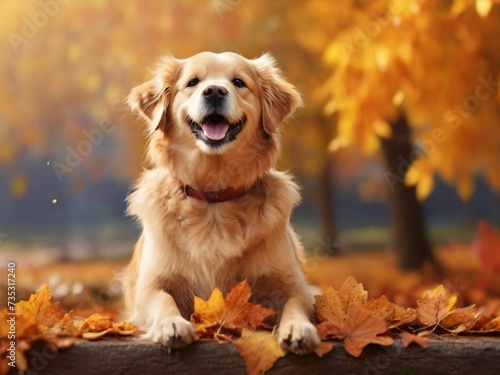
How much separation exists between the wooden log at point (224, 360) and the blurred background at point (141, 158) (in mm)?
3511

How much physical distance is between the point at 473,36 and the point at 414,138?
1592mm

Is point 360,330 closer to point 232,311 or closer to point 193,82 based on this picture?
point 232,311

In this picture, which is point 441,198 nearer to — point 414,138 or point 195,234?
point 414,138

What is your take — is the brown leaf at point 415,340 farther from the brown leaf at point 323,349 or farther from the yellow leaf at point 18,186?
the yellow leaf at point 18,186

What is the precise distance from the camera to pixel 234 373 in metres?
2.26

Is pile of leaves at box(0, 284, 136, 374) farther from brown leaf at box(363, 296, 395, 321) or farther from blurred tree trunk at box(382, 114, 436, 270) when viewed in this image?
blurred tree trunk at box(382, 114, 436, 270)

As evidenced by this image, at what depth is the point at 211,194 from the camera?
2.76 metres

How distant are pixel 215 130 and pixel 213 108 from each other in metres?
0.12

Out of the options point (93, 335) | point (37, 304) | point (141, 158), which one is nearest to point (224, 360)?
point (93, 335)

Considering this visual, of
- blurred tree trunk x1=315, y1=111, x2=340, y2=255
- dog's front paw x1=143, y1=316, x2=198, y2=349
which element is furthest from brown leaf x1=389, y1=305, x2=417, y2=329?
blurred tree trunk x1=315, y1=111, x2=340, y2=255

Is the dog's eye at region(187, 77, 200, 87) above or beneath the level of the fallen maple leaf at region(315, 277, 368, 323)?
above

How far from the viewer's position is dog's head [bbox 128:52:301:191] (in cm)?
273

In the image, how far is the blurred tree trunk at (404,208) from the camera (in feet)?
21.6

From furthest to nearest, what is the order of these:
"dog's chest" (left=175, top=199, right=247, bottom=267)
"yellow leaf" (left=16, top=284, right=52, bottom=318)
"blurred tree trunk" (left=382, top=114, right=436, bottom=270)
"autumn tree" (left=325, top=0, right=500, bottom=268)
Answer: "blurred tree trunk" (left=382, top=114, right=436, bottom=270)
"autumn tree" (left=325, top=0, right=500, bottom=268)
"dog's chest" (left=175, top=199, right=247, bottom=267)
"yellow leaf" (left=16, top=284, right=52, bottom=318)
